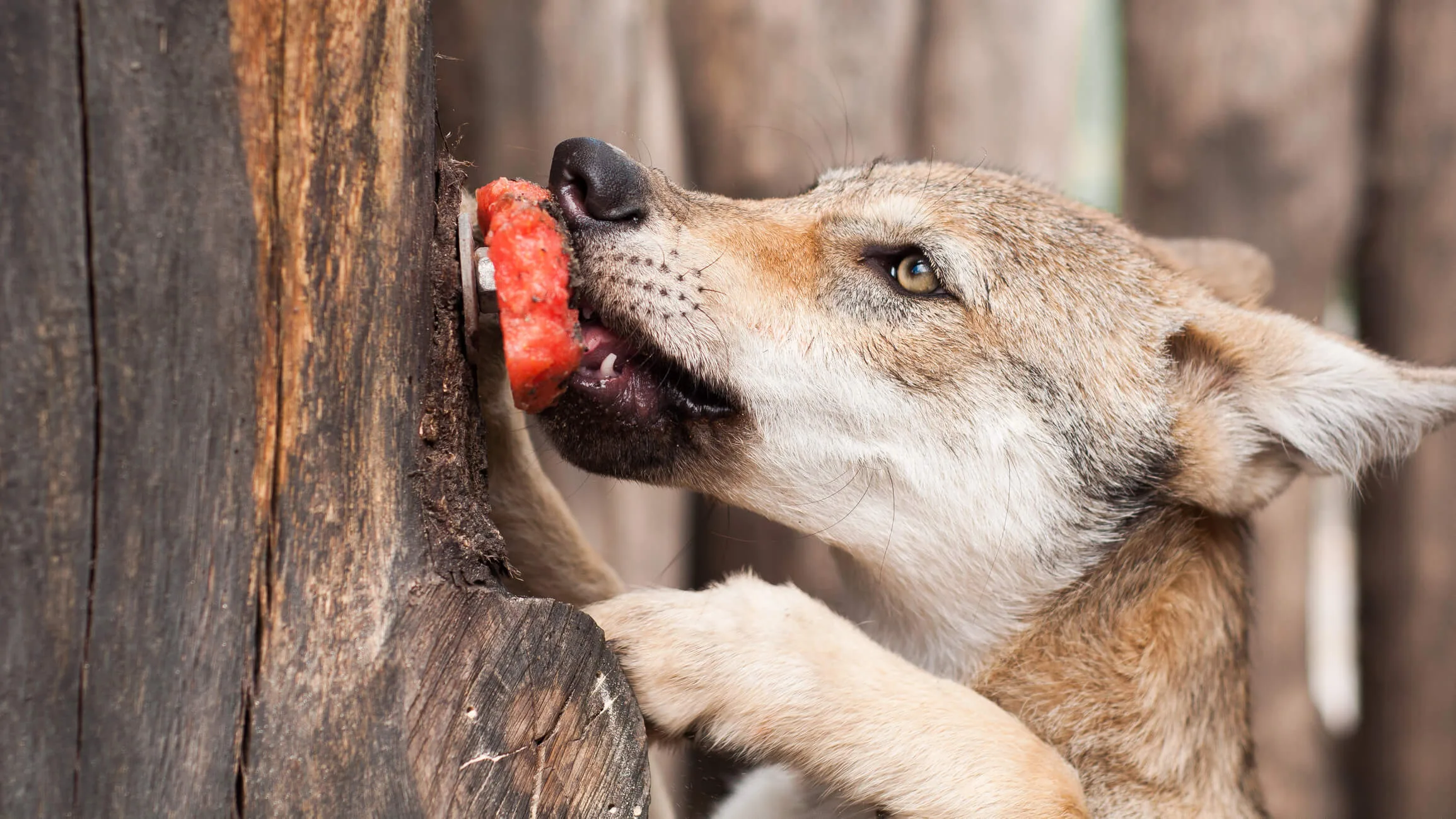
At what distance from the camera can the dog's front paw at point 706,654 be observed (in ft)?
7.86

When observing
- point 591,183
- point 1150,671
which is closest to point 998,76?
point 1150,671

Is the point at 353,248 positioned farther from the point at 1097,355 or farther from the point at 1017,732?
the point at 1097,355

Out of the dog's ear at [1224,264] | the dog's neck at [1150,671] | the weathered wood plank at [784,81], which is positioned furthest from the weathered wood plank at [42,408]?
the weathered wood plank at [784,81]

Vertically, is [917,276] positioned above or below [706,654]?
above

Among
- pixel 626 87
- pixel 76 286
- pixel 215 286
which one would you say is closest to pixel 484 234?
pixel 215 286

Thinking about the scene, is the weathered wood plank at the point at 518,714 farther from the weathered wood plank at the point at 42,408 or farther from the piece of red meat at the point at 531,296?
the weathered wood plank at the point at 42,408

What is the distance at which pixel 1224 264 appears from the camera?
13.5ft

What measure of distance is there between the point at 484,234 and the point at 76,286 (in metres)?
0.93

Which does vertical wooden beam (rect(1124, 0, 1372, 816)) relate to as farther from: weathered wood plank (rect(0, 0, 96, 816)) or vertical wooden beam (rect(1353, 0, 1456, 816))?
weathered wood plank (rect(0, 0, 96, 816))

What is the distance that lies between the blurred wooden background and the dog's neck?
8.88 feet

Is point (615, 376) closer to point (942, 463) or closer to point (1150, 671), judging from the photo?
point (942, 463)

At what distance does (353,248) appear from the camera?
1.93m

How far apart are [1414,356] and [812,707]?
4825mm

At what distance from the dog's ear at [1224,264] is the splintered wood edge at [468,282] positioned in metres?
2.42
